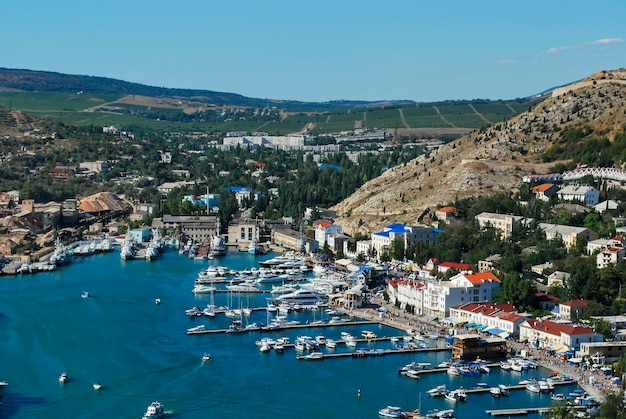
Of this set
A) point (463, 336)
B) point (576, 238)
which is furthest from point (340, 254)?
point (463, 336)

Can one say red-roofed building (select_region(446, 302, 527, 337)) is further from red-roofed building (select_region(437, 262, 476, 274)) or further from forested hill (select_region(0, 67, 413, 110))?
forested hill (select_region(0, 67, 413, 110))

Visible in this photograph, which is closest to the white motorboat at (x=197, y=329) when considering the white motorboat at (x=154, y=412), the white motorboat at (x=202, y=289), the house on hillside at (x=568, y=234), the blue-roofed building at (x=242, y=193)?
the white motorboat at (x=202, y=289)

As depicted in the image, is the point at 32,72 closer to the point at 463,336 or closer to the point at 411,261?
the point at 411,261

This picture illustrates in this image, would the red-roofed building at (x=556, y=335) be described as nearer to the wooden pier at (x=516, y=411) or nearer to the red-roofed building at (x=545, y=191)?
the wooden pier at (x=516, y=411)

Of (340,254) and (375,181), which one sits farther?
(375,181)

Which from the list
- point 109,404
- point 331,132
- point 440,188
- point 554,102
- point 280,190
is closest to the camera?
point 109,404

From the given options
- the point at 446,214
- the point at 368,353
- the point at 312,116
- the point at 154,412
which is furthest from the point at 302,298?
the point at 312,116
